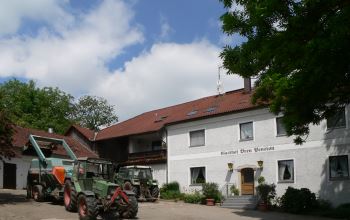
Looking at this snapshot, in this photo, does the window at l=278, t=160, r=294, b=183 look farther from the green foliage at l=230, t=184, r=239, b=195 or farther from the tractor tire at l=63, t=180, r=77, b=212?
the tractor tire at l=63, t=180, r=77, b=212

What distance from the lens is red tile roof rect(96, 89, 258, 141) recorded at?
34531 millimetres

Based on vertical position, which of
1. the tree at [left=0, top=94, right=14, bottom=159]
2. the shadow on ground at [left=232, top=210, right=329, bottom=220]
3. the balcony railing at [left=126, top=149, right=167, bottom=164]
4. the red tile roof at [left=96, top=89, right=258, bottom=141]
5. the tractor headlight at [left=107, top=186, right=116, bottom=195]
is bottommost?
the shadow on ground at [left=232, top=210, right=329, bottom=220]

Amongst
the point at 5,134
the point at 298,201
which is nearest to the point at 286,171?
the point at 298,201

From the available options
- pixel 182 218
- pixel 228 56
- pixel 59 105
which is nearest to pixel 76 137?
pixel 59 105

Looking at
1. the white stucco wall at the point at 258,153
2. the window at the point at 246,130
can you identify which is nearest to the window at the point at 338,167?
the white stucco wall at the point at 258,153

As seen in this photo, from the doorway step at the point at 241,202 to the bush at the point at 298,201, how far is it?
252 centimetres

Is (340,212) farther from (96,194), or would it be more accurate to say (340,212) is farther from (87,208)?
(87,208)

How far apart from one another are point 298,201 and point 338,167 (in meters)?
3.20

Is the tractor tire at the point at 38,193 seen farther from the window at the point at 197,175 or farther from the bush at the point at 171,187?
the window at the point at 197,175

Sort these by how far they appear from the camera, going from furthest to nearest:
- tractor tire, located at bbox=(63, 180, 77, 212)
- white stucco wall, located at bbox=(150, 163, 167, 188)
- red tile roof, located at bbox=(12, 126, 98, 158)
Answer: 1. white stucco wall, located at bbox=(150, 163, 167, 188)
2. red tile roof, located at bbox=(12, 126, 98, 158)
3. tractor tire, located at bbox=(63, 180, 77, 212)

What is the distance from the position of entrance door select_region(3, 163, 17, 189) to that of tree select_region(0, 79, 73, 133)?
25.5m

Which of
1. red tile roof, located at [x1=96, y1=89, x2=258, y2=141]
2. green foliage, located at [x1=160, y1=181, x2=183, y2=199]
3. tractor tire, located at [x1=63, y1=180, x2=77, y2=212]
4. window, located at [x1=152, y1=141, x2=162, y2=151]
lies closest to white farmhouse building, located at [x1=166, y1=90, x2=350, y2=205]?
red tile roof, located at [x1=96, y1=89, x2=258, y2=141]

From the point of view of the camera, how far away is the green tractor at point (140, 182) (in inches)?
1173

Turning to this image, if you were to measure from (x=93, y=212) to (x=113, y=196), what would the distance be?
3.22 feet
